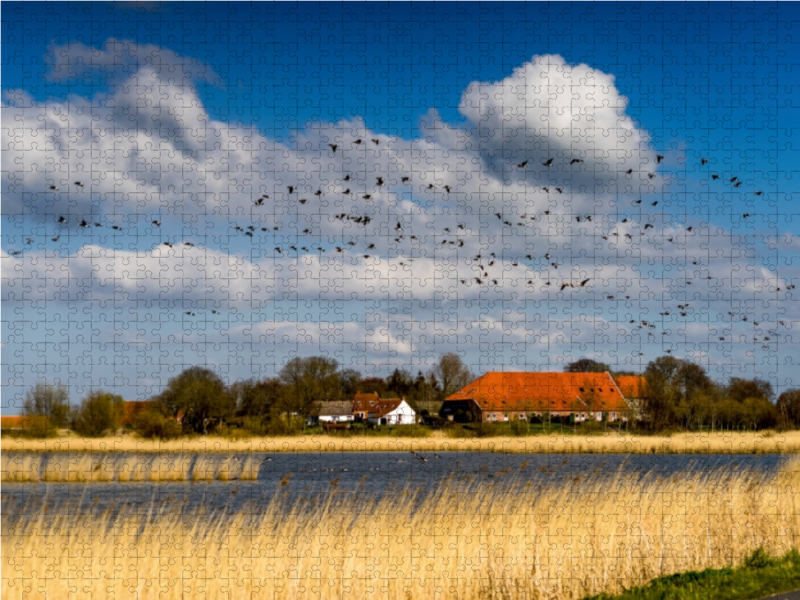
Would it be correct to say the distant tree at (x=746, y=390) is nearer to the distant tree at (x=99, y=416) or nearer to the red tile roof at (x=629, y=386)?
the red tile roof at (x=629, y=386)

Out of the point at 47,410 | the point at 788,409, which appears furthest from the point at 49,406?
the point at 788,409

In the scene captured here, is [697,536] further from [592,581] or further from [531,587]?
[531,587]

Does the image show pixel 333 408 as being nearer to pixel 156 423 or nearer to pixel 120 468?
pixel 156 423

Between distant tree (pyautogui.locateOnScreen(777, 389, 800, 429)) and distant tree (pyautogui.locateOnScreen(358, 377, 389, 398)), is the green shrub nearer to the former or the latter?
distant tree (pyautogui.locateOnScreen(777, 389, 800, 429))

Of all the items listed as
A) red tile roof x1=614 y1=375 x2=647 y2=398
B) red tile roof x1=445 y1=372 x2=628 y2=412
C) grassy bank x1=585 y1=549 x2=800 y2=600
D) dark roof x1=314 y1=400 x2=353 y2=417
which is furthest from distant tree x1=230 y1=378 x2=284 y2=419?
grassy bank x1=585 y1=549 x2=800 y2=600

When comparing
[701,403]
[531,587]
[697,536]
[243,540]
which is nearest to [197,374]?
[243,540]

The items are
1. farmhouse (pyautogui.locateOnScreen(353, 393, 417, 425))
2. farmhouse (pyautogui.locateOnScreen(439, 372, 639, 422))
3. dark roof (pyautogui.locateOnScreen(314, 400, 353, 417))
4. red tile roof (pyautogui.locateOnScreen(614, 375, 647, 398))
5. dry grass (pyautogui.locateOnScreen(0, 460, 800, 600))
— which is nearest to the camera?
dry grass (pyautogui.locateOnScreen(0, 460, 800, 600))

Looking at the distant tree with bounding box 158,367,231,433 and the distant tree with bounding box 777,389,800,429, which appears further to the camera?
the distant tree with bounding box 777,389,800,429

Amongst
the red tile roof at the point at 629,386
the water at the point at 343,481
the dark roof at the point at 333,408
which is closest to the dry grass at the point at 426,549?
the water at the point at 343,481
